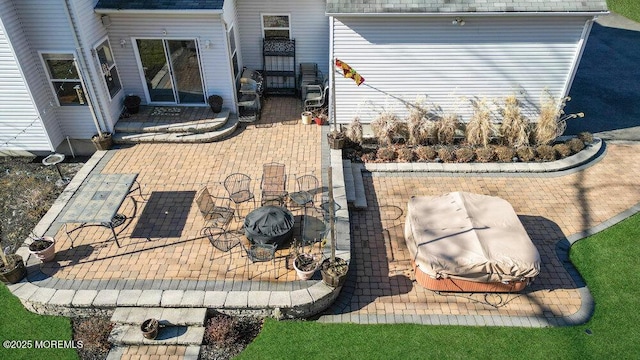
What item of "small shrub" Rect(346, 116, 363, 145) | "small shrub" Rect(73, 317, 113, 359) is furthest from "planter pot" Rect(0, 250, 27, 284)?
"small shrub" Rect(346, 116, 363, 145)

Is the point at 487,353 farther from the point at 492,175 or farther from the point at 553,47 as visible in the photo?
the point at 553,47

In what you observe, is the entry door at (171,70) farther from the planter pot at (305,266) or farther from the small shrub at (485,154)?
the small shrub at (485,154)

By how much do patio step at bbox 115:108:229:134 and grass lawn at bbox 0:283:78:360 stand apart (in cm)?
602

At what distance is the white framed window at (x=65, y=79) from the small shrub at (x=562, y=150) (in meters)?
14.0

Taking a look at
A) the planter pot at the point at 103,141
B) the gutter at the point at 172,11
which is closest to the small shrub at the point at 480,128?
the gutter at the point at 172,11

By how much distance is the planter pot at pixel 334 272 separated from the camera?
8.48 m

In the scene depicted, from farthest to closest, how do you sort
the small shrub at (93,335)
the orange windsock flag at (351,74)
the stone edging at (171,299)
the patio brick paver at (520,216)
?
the orange windsock flag at (351,74)
the patio brick paver at (520,216)
the stone edging at (171,299)
the small shrub at (93,335)

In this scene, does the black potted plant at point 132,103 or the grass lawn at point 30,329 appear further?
the black potted plant at point 132,103

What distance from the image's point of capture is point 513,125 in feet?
42.2

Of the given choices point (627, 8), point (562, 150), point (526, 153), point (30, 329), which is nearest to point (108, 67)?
point (30, 329)

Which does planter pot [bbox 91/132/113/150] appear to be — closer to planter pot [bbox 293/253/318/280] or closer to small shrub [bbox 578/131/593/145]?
planter pot [bbox 293/253/318/280]

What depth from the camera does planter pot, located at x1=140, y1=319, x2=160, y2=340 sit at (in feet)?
26.2

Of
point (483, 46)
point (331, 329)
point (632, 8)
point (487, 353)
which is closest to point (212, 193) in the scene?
point (331, 329)

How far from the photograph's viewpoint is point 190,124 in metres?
13.5
